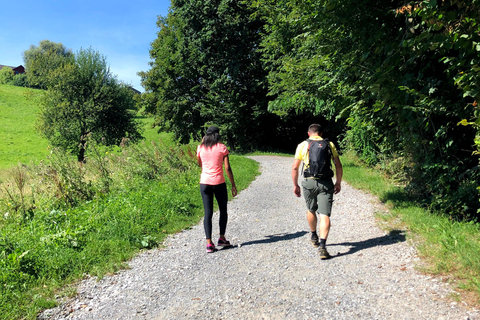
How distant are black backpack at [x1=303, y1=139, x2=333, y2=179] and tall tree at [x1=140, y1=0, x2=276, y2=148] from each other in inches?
884

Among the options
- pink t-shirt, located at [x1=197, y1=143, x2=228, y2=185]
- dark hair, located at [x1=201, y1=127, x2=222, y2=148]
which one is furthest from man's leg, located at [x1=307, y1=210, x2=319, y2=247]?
dark hair, located at [x1=201, y1=127, x2=222, y2=148]

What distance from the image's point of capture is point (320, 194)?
17.6 ft

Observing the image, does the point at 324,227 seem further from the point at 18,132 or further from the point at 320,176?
the point at 18,132

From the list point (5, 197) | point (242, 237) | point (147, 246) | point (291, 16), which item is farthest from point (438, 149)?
point (5, 197)

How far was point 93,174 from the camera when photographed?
1114 cm

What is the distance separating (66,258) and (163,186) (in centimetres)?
542

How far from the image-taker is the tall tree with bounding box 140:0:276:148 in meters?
27.6

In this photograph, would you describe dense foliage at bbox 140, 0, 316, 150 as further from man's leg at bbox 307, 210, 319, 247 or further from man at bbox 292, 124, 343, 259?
man's leg at bbox 307, 210, 319, 247

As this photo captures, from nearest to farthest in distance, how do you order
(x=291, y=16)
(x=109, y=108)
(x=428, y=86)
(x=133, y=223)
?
(x=428, y=86)
(x=133, y=223)
(x=291, y=16)
(x=109, y=108)

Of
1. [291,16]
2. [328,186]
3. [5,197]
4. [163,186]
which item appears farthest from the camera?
[291,16]

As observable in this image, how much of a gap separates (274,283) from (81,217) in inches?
195

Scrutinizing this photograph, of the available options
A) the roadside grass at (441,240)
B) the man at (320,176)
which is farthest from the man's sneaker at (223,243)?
the roadside grass at (441,240)

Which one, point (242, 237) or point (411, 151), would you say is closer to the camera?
point (242, 237)

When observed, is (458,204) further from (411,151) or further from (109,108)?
(109,108)
